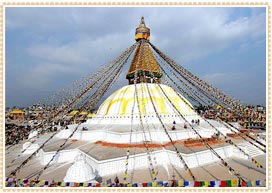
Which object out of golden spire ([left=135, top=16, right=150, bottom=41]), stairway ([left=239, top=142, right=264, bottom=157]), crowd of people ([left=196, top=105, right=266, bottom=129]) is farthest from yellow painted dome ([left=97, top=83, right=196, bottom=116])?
stairway ([left=239, top=142, right=264, bottom=157])

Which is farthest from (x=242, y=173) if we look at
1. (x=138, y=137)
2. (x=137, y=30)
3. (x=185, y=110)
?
(x=137, y=30)

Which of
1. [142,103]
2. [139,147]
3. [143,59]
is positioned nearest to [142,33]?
[143,59]

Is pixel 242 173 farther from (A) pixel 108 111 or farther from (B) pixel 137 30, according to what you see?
(B) pixel 137 30

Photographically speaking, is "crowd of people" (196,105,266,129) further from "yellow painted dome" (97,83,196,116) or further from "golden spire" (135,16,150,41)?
"golden spire" (135,16,150,41)

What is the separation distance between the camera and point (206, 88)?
868 centimetres

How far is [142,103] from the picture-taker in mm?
12734

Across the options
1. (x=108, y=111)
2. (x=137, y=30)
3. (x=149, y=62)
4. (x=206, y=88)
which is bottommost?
(x=108, y=111)

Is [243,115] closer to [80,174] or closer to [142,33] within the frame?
[80,174]

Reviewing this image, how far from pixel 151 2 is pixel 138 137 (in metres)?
6.81

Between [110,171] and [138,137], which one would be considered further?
[138,137]

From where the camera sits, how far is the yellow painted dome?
41.6ft

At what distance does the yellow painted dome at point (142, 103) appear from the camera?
41.6 feet

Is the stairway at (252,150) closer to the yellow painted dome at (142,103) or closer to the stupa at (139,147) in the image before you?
the stupa at (139,147)

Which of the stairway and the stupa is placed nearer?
the stupa
